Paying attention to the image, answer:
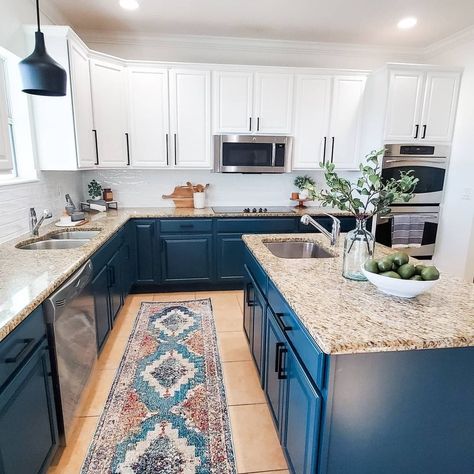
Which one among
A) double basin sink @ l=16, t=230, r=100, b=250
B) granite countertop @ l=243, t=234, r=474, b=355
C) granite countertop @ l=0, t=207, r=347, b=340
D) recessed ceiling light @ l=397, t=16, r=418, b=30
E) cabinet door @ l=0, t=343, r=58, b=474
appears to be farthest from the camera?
recessed ceiling light @ l=397, t=16, r=418, b=30

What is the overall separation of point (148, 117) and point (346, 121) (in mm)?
2205

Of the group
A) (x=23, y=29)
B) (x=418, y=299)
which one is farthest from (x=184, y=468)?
(x=23, y=29)

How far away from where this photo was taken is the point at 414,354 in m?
1.08

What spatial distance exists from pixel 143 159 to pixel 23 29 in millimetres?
1457

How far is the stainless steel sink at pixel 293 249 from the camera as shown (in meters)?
2.38

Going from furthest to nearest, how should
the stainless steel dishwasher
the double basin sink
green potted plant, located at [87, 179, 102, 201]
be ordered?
green potted plant, located at [87, 179, 102, 201] < the double basin sink < the stainless steel dishwasher

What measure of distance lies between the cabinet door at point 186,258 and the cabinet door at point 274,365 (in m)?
1.89

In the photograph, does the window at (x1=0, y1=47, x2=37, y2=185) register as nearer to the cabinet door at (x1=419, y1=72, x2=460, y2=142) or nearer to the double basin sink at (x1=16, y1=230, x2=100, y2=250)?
the double basin sink at (x1=16, y1=230, x2=100, y2=250)

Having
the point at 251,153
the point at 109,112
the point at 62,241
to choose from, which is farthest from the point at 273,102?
the point at 62,241

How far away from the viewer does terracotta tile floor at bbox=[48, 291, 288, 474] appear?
64.4 inches

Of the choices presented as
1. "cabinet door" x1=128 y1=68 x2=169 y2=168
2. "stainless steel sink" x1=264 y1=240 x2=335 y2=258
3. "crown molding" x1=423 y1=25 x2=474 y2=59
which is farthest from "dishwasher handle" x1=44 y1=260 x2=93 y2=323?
"crown molding" x1=423 y1=25 x2=474 y2=59

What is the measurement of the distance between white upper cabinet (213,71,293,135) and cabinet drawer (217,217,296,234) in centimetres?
98

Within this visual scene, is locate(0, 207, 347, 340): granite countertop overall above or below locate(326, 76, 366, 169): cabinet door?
below

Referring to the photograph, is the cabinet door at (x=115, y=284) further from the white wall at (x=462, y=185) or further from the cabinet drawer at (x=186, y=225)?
the white wall at (x=462, y=185)
